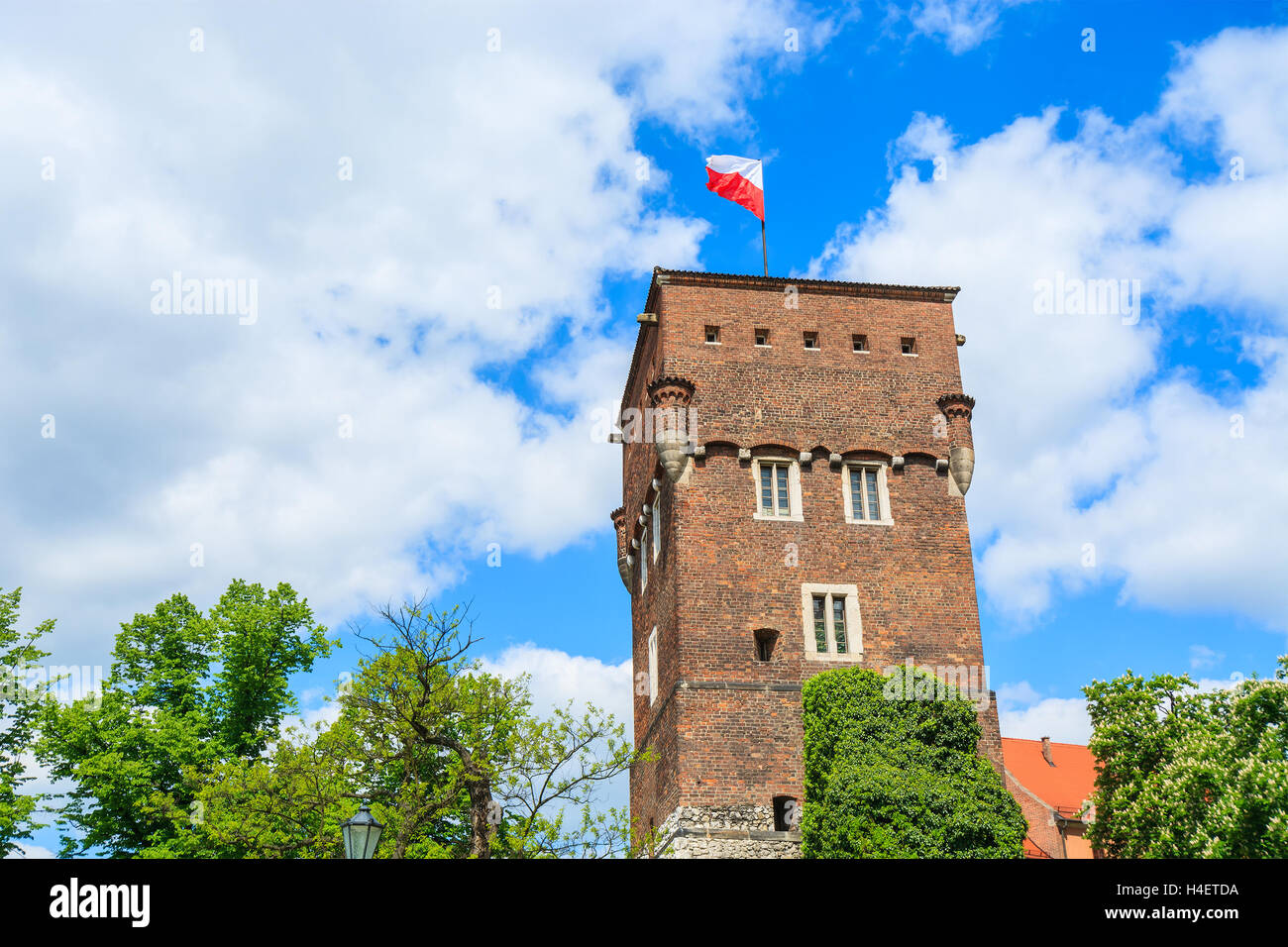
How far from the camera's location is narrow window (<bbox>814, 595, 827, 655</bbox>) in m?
26.3

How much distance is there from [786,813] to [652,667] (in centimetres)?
649

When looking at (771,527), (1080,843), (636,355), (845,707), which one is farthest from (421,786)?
(1080,843)

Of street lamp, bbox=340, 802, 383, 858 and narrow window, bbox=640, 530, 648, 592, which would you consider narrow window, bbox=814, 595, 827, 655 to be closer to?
narrow window, bbox=640, 530, 648, 592

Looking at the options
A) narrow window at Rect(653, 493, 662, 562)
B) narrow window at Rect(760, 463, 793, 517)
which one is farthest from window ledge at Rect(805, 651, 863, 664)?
narrow window at Rect(653, 493, 662, 562)

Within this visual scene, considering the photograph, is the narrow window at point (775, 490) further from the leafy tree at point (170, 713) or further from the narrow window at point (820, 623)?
Answer: the leafy tree at point (170, 713)

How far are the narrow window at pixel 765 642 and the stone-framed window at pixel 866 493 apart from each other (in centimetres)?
384

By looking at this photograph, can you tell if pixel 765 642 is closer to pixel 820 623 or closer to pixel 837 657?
pixel 820 623

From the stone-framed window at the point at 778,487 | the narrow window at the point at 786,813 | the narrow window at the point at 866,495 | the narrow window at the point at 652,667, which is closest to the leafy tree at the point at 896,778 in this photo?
the narrow window at the point at 786,813

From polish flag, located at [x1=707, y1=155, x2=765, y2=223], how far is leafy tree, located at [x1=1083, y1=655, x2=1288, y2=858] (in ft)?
57.0

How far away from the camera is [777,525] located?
27359mm

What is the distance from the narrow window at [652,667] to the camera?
29047 millimetres
